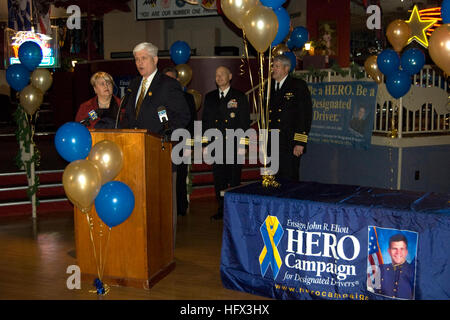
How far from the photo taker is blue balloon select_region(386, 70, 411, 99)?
616cm

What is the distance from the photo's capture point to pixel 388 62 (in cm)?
643

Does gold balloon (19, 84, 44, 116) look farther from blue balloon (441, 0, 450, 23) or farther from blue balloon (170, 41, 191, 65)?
blue balloon (441, 0, 450, 23)

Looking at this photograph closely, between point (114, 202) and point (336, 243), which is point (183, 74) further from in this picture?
point (336, 243)

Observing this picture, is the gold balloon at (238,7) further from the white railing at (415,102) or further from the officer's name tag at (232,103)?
the white railing at (415,102)

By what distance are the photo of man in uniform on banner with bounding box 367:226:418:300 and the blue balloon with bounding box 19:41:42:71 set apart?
192 inches

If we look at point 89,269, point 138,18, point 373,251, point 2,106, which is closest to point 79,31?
point 2,106

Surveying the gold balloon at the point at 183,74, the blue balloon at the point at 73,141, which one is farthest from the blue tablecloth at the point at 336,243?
the gold balloon at the point at 183,74

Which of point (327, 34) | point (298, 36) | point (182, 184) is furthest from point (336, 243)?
point (327, 34)

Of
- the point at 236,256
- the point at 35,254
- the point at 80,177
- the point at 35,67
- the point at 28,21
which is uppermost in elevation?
the point at 28,21

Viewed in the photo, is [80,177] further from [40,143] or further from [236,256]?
[40,143]

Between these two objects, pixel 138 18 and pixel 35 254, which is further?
pixel 138 18

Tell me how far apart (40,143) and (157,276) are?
8.19 meters

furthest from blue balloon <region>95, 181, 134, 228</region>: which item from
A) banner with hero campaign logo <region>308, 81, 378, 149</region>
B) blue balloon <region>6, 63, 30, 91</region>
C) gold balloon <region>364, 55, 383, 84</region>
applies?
gold balloon <region>364, 55, 383, 84</region>
